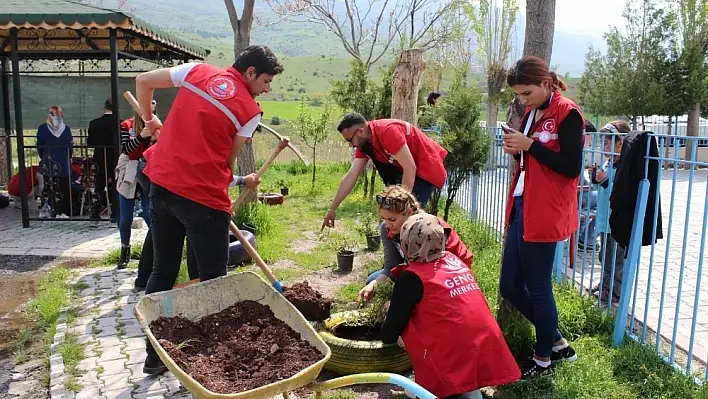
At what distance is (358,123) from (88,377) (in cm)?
241

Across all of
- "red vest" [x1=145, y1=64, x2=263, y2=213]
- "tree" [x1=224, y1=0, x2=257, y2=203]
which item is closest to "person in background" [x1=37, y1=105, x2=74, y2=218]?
"tree" [x1=224, y1=0, x2=257, y2=203]

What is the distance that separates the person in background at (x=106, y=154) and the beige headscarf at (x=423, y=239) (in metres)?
6.16

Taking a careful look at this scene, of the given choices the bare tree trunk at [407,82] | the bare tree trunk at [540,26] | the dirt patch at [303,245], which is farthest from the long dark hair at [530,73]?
the bare tree trunk at [407,82]

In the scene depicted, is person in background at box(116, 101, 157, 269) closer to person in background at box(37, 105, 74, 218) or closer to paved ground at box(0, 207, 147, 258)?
paved ground at box(0, 207, 147, 258)

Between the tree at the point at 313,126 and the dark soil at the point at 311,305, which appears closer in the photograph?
the dark soil at the point at 311,305

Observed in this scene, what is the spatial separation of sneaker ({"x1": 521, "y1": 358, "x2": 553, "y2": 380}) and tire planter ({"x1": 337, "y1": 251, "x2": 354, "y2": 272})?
110 inches

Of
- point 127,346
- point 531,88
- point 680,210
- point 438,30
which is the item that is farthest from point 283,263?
point 438,30

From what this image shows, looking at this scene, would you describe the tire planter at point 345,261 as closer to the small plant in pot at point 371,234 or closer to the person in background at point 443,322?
the small plant in pot at point 371,234

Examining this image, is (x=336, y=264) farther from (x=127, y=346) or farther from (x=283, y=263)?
(x=127, y=346)

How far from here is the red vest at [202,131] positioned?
3143 mm

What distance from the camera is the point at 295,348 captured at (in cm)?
272

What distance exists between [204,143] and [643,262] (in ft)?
17.7

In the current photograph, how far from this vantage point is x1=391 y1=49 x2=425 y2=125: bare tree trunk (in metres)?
8.30

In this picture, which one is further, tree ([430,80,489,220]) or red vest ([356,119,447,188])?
tree ([430,80,489,220])
